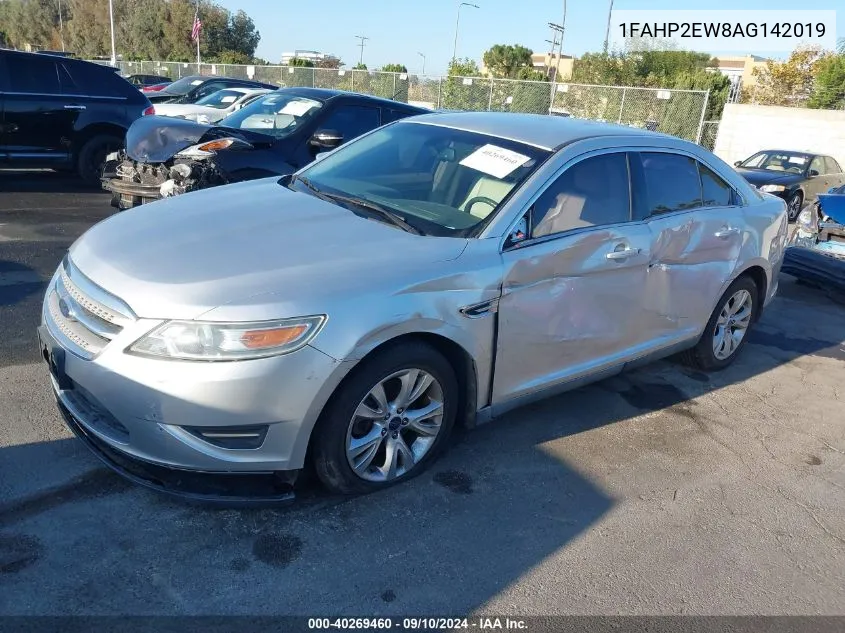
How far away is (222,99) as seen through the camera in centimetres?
1441

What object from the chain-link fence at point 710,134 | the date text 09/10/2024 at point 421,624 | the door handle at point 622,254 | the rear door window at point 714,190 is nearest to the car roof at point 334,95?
the rear door window at point 714,190

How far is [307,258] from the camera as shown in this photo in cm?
307

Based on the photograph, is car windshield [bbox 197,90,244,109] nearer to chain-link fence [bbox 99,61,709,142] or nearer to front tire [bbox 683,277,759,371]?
chain-link fence [bbox 99,61,709,142]

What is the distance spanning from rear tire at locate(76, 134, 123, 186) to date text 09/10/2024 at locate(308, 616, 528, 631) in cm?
863

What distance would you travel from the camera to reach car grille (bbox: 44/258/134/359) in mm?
2820

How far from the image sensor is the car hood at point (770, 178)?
13656mm

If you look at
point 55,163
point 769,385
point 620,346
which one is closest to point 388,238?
point 620,346

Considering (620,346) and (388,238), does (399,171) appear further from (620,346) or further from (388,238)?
(620,346)

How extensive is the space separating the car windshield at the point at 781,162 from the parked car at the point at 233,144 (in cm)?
Answer: 1011

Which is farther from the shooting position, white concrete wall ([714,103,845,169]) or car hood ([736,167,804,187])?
white concrete wall ([714,103,845,169])

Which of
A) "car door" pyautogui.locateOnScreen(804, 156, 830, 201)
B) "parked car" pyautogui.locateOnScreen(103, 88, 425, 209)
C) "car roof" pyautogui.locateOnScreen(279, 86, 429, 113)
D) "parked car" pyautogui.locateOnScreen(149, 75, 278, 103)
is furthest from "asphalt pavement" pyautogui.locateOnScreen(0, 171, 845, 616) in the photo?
"parked car" pyautogui.locateOnScreen(149, 75, 278, 103)

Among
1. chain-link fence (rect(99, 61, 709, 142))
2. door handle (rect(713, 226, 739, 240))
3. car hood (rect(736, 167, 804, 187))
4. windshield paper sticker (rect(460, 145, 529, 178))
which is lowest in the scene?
car hood (rect(736, 167, 804, 187))

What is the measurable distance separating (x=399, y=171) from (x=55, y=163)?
7223 mm

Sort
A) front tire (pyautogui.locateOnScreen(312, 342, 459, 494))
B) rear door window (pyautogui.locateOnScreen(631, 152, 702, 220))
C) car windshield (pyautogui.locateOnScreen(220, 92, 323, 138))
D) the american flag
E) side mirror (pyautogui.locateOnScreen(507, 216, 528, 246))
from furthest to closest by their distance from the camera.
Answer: the american flag → car windshield (pyautogui.locateOnScreen(220, 92, 323, 138)) → rear door window (pyautogui.locateOnScreen(631, 152, 702, 220)) → side mirror (pyautogui.locateOnScreen(507, 216, 528, 246)) → front tire (pyautogui.locateOnScreen(312, 342, 459, 494))
